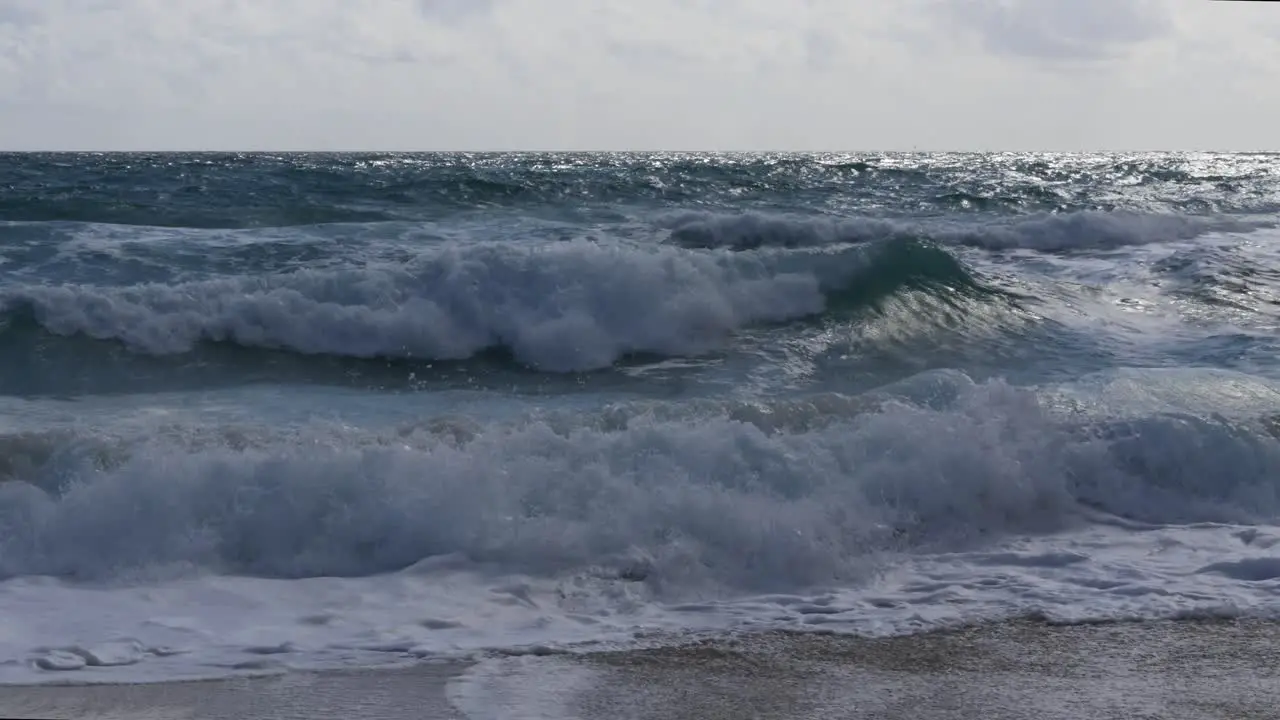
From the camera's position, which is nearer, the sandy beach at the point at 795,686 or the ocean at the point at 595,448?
the sandy beach at the point at 795,686

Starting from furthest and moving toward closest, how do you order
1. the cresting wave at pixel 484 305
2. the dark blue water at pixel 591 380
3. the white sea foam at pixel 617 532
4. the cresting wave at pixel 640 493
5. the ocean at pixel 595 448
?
the cresting wave at pixel 484 305 → the dark blue water at pixel 591 380 → the cresting wave at pixel 640 493 → the ocean at pixel 595 448 → the white sea foam at pixel 617 532

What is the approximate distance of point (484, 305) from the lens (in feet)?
35.0

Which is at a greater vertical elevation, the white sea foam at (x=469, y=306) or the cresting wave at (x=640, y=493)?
the white sea foam at (x=469, y=306)

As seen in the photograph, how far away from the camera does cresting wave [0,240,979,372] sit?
995 centimetres

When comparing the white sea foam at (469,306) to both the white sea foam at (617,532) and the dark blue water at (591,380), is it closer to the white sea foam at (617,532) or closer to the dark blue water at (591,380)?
the dark blue water at (591,380)

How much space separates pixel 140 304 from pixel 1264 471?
8241mm

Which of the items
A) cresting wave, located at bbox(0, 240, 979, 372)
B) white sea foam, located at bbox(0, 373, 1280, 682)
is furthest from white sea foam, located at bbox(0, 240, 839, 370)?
white sea foam, located at bbox(0, 373, 1280, 682)

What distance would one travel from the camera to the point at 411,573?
5047mm

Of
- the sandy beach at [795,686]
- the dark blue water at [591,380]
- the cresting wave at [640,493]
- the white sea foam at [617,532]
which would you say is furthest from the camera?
the dark blue water at [591,380]

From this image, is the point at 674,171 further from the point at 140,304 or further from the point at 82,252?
the point at 140,304

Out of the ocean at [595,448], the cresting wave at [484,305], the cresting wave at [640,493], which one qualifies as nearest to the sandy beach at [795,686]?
the ocean at [595,448]

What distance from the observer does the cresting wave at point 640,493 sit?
203 inches

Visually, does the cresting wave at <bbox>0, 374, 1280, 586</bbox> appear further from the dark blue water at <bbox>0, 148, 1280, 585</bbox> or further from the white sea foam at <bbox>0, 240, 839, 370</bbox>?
the white sea foam at <bbox>0, 240, 839, 370</bbox>

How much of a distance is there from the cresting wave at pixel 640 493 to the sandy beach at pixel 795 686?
880mm
